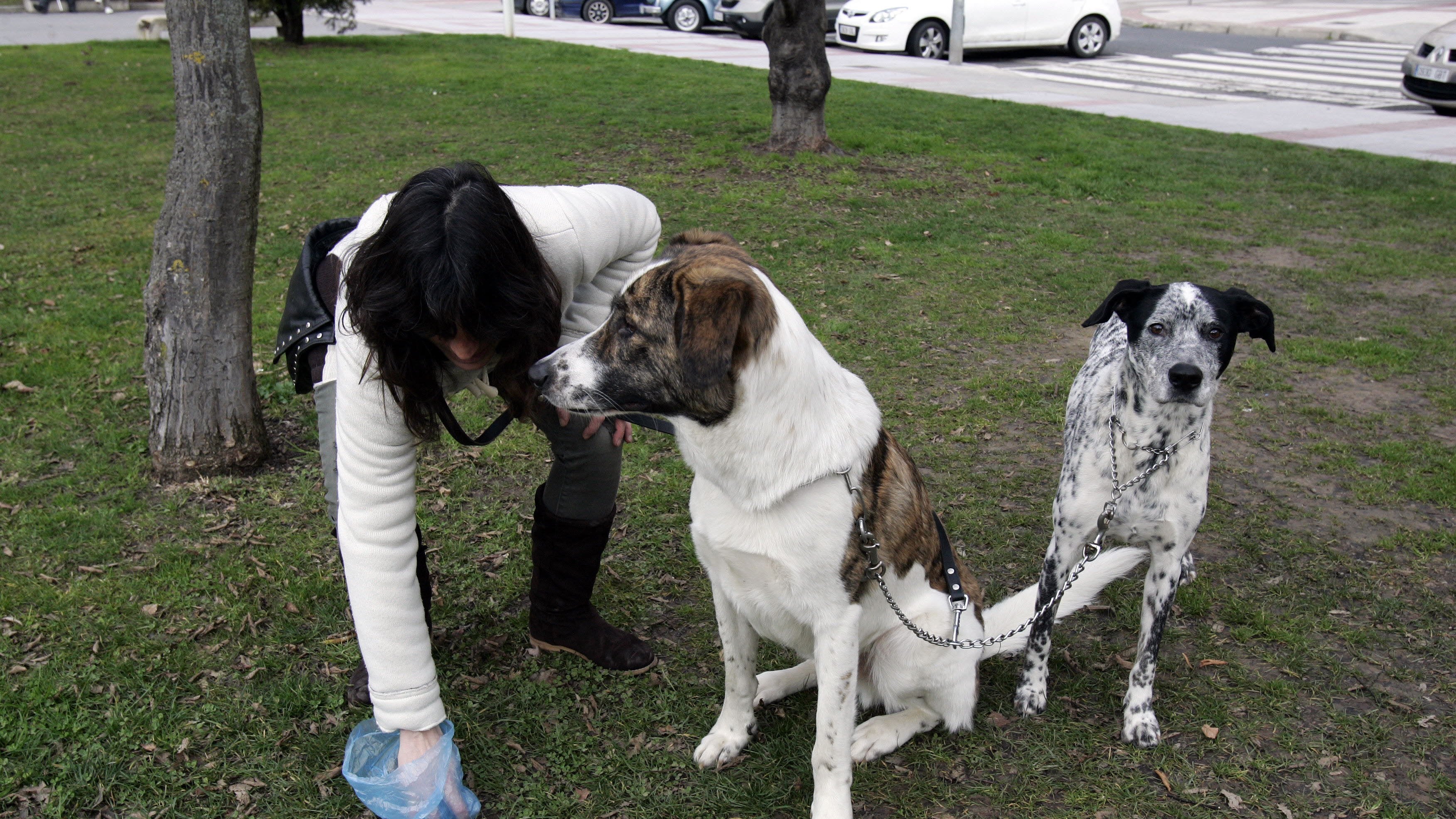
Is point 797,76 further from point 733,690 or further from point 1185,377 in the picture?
point 733,690

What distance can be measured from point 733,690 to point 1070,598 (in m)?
1.14

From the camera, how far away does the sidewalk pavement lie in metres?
22.3

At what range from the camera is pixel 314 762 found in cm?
301

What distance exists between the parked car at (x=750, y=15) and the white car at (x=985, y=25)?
1.28 metres

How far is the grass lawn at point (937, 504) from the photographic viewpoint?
3.01 m

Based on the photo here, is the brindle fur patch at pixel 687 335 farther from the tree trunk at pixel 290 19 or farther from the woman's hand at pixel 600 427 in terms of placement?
the tree trunk at pixel 290 19

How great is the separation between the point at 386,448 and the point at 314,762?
111 centimetres

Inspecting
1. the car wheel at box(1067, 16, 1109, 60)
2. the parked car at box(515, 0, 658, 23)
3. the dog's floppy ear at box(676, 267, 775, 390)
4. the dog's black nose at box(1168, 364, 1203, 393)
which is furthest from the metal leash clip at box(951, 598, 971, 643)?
the parked car at box(515, 0, 658, 23)

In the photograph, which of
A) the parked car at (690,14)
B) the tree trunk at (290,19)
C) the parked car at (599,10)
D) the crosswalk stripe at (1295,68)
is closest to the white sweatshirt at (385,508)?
the tree trunk at (290,19)

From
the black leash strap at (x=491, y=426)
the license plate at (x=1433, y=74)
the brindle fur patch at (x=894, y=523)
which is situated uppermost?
the license plate at (x=1433, y=74)

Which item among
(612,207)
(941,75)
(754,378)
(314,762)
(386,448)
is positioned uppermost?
(941,75)

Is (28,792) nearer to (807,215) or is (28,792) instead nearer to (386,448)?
(386,448)

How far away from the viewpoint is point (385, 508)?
104 inches

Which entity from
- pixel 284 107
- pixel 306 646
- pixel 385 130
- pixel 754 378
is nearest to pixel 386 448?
pixel 754 378
